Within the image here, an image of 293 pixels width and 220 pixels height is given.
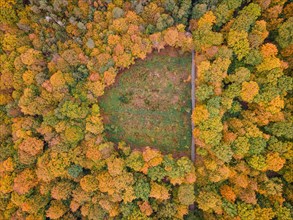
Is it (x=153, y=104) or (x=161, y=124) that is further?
(x=153, y=104)

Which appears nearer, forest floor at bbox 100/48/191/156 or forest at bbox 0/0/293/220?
forest at bbox 0/0/293/220

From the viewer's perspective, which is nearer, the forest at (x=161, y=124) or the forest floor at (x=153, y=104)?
the forest at (x=161, y=124)

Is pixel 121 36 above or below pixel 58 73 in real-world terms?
above

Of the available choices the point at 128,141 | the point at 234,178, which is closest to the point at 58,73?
the point at 128,141

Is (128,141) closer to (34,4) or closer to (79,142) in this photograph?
(79,142)
